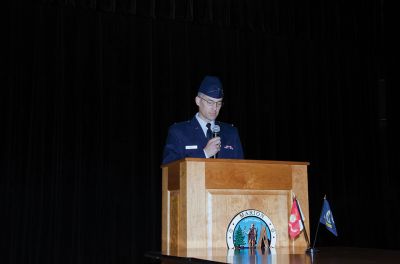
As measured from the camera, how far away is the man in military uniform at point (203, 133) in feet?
9.55

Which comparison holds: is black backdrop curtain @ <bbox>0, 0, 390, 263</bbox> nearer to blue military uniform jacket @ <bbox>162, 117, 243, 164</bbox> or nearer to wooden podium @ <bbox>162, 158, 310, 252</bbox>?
blue military uniform jacket @ <bbox>162, 117, 243, 164</bbox>

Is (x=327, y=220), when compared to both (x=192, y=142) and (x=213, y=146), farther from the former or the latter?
(x=192, y=142)

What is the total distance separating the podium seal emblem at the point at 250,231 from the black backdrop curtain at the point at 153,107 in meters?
2.61

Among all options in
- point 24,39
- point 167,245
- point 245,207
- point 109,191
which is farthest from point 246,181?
point 24,39

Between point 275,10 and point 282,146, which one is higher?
point 275,10

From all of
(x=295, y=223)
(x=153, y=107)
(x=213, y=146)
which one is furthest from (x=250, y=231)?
(x=153, y=107)

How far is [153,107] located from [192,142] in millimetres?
2180

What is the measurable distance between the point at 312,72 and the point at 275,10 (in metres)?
0.87

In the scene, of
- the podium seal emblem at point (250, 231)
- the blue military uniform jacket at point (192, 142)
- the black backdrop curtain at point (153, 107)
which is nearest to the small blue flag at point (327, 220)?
the podium seal emblem at point (250, 231)

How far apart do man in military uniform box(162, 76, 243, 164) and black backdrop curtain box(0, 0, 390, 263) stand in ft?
6.45

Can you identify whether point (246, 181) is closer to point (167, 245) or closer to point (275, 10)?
point (167, 245)

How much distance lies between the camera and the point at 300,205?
2.55 m

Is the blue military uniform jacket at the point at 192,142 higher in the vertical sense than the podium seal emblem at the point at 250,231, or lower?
higher

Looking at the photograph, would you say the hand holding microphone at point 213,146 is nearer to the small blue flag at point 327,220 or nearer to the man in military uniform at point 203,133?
the man in military uniform at point 203,133
